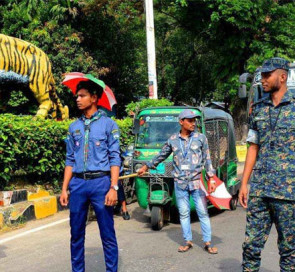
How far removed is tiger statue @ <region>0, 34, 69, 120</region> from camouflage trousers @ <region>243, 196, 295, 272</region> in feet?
27.2

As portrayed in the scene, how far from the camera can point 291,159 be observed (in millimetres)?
3680

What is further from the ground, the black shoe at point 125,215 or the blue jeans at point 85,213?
the blue jeans at point 85,213

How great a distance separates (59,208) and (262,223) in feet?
18.4

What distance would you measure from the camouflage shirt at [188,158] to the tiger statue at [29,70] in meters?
5.86

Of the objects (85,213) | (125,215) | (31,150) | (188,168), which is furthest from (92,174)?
(31,150)

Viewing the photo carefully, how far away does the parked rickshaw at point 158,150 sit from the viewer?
24.2 ft

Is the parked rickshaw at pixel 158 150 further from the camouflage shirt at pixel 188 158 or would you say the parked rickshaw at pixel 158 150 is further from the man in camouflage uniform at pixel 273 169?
the man in camouflage uniform at pixel 273 169

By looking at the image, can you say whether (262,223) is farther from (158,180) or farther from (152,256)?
(158,180)

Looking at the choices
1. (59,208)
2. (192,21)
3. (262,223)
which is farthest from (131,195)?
(192,21)

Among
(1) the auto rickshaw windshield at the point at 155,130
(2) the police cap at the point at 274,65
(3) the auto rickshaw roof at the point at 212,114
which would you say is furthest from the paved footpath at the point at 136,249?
(2) the police cap at the point at 274,65

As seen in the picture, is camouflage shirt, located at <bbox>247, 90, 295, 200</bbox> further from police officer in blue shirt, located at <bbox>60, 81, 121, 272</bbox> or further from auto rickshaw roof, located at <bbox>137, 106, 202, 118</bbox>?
auto rickshaw roof, located at <bbox>137, 106, 202, 118</bbox>

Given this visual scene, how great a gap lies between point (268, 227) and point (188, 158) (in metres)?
2.42

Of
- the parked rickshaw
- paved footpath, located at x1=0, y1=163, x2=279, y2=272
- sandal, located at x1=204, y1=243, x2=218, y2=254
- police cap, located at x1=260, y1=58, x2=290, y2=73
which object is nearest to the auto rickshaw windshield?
the parked rickshaw

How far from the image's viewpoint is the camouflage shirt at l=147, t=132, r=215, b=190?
6109 millimetres
